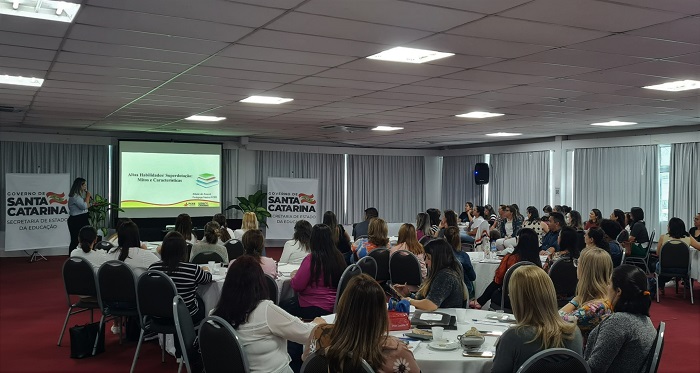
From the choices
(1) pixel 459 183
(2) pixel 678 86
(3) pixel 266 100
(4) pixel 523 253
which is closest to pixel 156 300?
(4) pixel 523 253

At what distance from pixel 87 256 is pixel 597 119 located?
850 cm

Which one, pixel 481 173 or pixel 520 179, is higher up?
pixel 481 173

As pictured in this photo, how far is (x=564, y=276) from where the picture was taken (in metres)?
6.64

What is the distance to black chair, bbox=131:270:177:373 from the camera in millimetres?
5410

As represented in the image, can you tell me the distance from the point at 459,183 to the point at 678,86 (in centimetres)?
1141

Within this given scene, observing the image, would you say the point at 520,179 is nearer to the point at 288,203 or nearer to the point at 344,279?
the point at 288,203

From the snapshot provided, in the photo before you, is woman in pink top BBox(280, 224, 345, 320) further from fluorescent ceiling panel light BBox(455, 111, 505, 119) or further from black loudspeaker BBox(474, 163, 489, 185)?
black loudspeaker BBox(474, 163, 489, 185)

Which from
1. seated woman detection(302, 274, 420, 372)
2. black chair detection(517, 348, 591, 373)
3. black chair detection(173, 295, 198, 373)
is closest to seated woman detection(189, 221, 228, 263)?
black chair detection(173, 295, 198, 373)

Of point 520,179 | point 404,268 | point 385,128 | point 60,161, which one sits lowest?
point 404,268

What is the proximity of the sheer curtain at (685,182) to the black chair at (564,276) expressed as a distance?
Result: 7322 millimetres

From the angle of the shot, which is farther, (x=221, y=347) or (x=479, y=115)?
(x=479, y=115)

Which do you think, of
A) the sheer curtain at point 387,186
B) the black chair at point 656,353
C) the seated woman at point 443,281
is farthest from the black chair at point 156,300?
the sheer curtain at point 387,186

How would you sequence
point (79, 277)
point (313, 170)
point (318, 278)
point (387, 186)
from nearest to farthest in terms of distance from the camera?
point (318, 278), point (79, 277), point (313, 170), point (387, 186)

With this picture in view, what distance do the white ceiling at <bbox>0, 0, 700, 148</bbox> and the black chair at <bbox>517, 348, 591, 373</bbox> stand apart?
7.04ft
